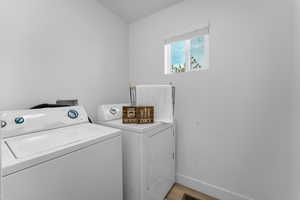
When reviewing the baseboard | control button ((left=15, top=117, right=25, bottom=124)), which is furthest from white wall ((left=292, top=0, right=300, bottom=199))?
control button ((left=15, top=117, right=25, bottom=124))

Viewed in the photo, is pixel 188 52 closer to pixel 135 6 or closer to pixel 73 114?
pixel 135 6

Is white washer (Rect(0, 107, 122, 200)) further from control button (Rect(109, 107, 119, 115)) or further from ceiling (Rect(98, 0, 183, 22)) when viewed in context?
ceiling (Rect(98, 0, 183, 22))

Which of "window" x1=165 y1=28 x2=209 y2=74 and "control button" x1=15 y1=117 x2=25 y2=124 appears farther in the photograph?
"window" x1=165 y1=28 x2=209 y2=74

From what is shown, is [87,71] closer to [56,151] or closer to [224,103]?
[56,151]

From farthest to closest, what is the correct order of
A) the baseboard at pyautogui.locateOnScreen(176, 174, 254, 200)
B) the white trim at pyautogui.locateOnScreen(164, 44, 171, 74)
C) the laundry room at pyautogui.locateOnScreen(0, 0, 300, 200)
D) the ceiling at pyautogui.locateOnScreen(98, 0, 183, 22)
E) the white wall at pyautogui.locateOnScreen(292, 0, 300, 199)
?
the white trim at pyautogui.locateOnScreen(164, 44, 171, 74)
the ceiling at pyautogui.locateOnScreen(98, 0, 183, 22)
the baseboard at pyautogui.locateOnScreen(176, 174, 254, 200)
the white wall at pyautogui.locateOnScreen(292, 0, 300, 199)
the laundry room at pyautogui.locateOnScreen(0, 0, 300, 200)

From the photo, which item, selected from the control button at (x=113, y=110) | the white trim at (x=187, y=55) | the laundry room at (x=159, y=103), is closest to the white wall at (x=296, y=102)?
the laundry room at (x=159, y=103)

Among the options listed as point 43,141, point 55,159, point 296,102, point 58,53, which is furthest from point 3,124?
point 296,102

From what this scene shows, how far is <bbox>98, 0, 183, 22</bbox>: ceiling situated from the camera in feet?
5.55

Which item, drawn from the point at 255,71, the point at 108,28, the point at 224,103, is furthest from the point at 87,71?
the point at 255,71

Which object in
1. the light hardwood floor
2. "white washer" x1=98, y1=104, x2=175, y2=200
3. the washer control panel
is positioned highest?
the washer control panel

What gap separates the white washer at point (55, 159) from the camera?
60 centimetres

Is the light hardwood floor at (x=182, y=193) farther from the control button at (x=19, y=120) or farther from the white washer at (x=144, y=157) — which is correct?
the control button at (x=19, y=120)

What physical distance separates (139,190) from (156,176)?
0.23 metres

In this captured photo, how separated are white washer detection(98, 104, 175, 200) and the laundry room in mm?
10
